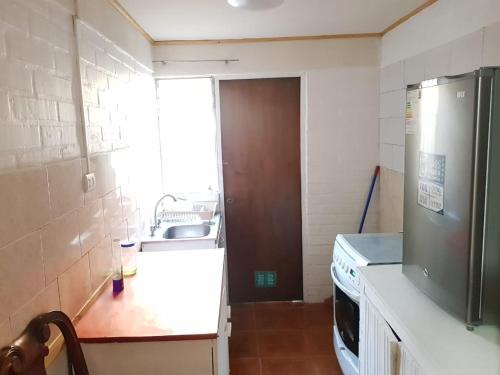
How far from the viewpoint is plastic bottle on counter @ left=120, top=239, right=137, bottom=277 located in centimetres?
204

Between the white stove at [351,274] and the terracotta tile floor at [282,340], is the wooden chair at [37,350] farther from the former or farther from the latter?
the terracotta tile floor at [282,340]

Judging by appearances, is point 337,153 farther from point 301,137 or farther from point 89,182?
point 89,182

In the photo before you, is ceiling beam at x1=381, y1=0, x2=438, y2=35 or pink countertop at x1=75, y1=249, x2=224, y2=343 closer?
pink countertop at x1=75, y1=249, x2=224, y2=343

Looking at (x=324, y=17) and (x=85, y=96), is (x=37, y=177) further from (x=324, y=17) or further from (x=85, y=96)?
(x=324, y=17)

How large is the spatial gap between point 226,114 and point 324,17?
1089 millimetres

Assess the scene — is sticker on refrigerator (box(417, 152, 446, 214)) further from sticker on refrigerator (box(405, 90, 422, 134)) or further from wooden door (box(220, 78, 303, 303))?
wooden door (box(220, 78, 303, 303))

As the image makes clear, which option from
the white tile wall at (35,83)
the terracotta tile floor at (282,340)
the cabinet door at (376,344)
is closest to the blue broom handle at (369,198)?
the terracotta tile floor at (282,340)

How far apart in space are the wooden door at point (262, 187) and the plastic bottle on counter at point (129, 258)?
1435 millimetres

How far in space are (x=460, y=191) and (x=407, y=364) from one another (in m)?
0.58

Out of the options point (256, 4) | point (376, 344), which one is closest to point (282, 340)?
point (376, 344)

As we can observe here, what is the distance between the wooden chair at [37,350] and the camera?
1.09 m

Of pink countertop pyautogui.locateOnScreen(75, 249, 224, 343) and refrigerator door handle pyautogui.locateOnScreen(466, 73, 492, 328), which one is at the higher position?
refrigerator door handle pyautogui.locateOnScreen(466, 73, 492, 328)

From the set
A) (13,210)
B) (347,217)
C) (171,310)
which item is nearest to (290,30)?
(347,217)

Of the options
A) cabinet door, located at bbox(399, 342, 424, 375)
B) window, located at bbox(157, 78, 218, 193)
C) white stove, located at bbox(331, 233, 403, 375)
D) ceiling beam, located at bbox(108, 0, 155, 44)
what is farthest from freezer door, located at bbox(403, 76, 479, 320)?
window, located at bbox(157, 78, 218, 193)
